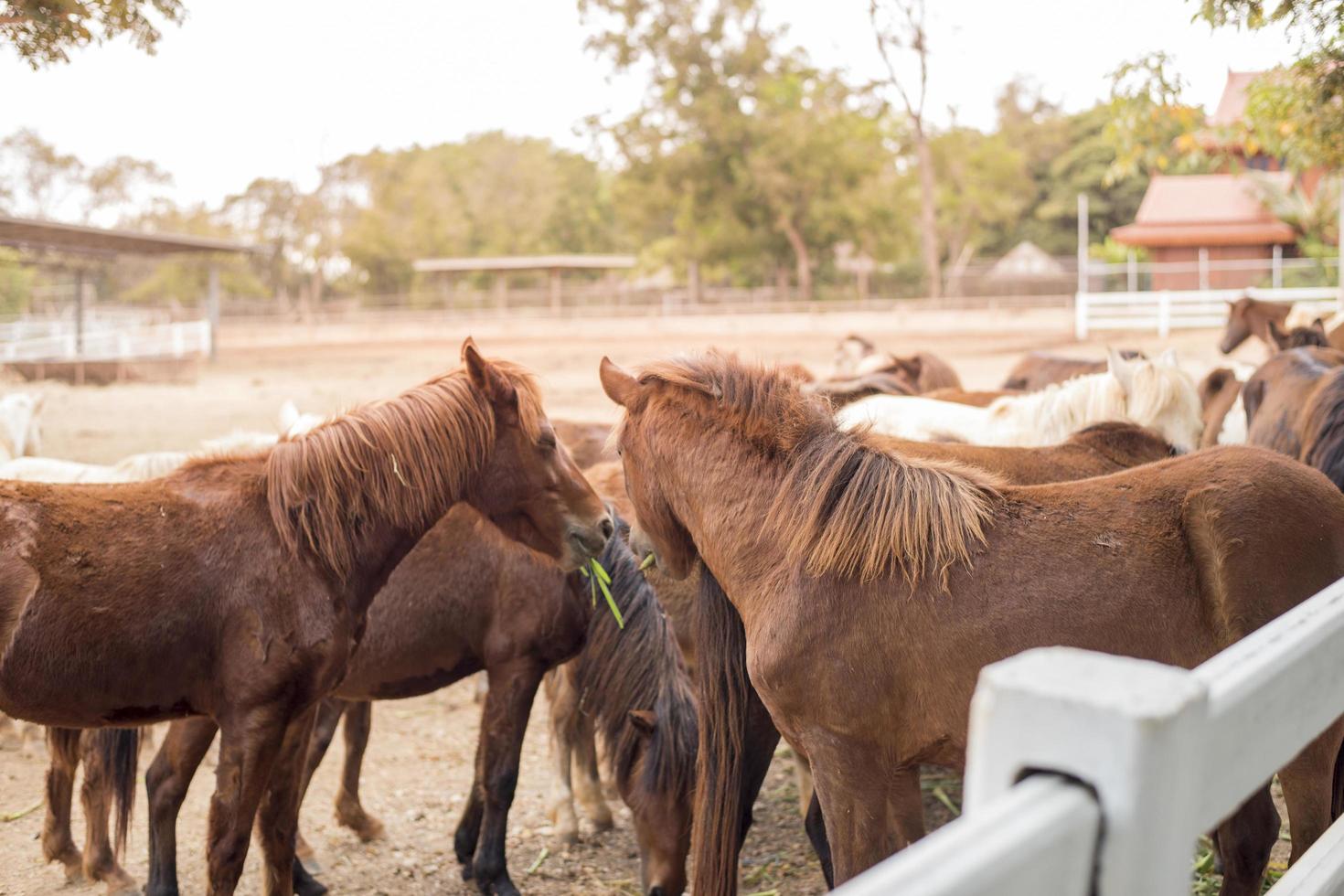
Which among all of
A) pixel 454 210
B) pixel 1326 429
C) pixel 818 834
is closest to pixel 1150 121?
pixel 1326 429

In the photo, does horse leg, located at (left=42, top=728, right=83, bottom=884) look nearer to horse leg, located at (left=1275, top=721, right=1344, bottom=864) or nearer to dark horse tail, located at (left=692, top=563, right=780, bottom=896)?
dark horse tail, located at (left=692, top=563, right=780, bottom=896)

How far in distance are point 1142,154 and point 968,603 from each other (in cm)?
815

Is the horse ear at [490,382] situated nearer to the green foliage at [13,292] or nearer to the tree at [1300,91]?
the tree at [1300,91]

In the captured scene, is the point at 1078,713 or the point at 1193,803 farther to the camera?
the point at 1193,803

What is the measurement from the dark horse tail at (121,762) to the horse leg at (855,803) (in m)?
2.93

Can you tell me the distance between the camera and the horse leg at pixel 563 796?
5.26 meters

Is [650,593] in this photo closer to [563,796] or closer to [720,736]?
[563,796]

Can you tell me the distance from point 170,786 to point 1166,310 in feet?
77.9

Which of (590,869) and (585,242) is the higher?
(585,242)

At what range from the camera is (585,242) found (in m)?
58.7

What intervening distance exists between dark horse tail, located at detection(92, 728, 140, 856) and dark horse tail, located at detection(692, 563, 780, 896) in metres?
2.35

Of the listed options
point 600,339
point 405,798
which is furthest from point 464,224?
point 405,798

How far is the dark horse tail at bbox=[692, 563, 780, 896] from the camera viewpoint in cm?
342

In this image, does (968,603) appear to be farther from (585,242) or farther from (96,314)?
(585,242)
